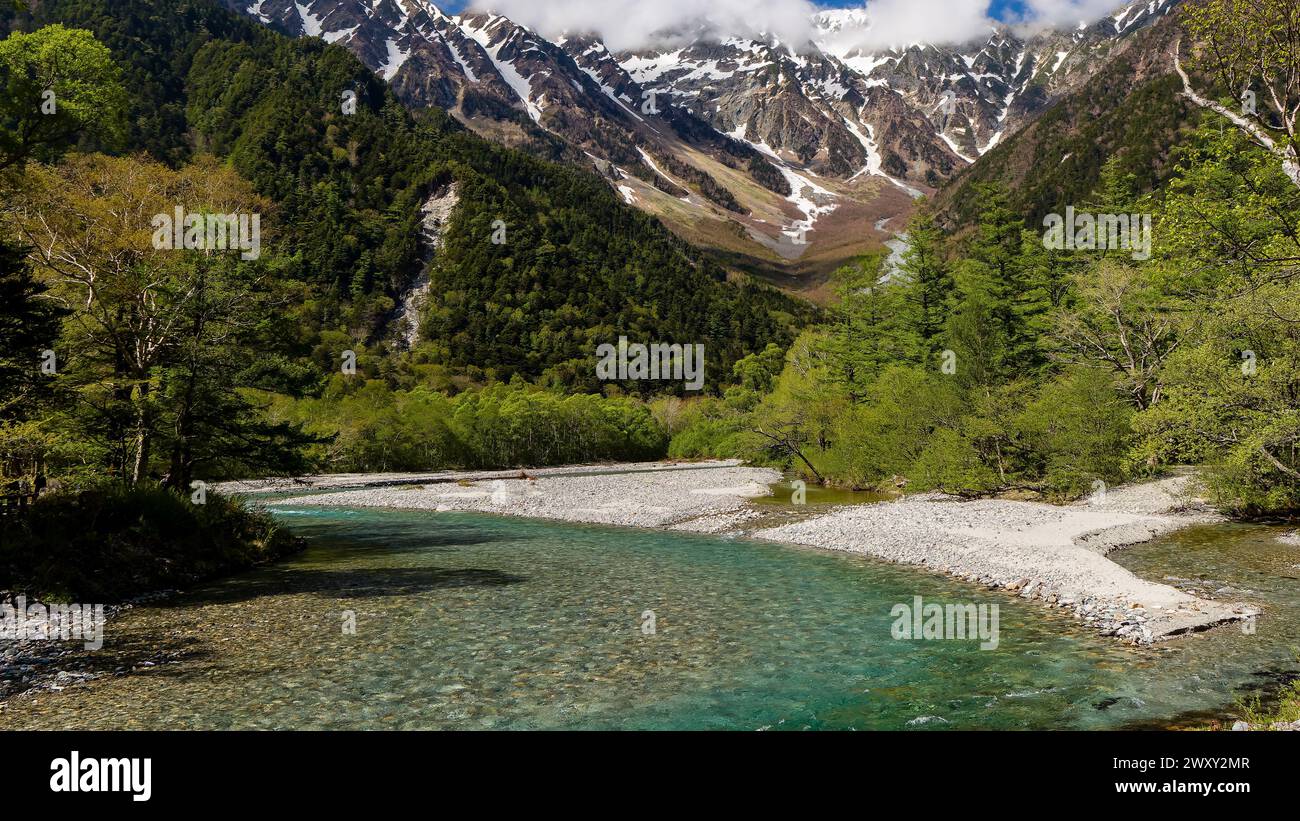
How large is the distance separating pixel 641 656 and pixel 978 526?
20.7 m

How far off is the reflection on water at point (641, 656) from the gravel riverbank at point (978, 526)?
1.13 meters

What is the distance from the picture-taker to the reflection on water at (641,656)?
10930 mm

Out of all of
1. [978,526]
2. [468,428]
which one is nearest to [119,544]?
[978,526]

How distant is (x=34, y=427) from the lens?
1521cm

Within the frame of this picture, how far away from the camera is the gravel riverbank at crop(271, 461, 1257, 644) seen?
54.0 feet

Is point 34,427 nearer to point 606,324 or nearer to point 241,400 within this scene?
point 241,400

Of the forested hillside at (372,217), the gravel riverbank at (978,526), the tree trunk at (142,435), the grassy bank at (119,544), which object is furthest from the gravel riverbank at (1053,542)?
the forested hillside at (372,217)

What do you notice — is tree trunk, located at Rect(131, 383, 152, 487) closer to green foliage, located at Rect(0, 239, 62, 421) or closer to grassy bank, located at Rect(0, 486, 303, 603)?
grassy bank, located at Rect(0, 486, 303, 603)

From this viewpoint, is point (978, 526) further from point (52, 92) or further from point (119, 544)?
point (52, 92)

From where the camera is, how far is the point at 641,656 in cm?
1427

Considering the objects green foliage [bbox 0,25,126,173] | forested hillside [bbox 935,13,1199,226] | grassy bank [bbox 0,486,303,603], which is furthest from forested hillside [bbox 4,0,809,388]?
green foliage [bbox 0,25,126,173]
